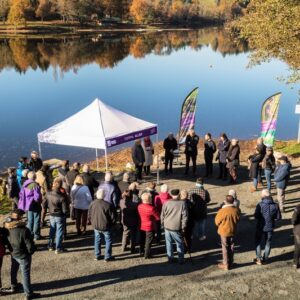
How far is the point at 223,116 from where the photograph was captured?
34.8 m

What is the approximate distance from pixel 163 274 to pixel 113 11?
5369 inches

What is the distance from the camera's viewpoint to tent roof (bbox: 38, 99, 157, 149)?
14.3 meters

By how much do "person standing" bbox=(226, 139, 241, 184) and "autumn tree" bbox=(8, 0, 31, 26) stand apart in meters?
106

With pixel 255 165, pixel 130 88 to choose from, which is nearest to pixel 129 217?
pixel 255 165

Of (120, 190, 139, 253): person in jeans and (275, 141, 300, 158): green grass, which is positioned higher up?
(120, 190, 139, 253): person in jeans

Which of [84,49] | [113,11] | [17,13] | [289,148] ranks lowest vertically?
[289,148]

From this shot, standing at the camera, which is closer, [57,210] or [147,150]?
[57,210]

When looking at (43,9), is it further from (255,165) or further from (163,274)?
(163,274)

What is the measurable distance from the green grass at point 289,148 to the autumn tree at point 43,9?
350 feet

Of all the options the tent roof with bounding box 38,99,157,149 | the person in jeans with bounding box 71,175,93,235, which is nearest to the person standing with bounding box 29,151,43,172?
the tent roof with bounding box 38,99,157,149

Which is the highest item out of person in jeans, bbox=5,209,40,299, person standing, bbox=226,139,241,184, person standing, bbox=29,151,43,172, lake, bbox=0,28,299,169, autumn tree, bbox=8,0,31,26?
autumn tree, bbox=8,0,31,26

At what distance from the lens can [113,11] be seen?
448 ft

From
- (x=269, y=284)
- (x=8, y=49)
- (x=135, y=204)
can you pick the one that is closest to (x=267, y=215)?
(x=269, y=284)

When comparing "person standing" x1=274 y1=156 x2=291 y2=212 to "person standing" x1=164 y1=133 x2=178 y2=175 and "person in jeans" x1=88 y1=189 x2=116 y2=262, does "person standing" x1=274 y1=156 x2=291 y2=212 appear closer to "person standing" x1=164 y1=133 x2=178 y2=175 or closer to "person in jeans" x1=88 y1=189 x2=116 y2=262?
"person standing" x1=164 y1=133 x2=178 y2=175
